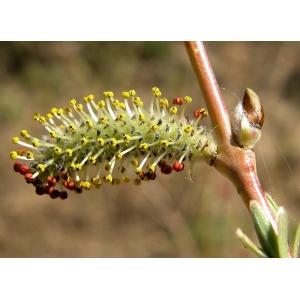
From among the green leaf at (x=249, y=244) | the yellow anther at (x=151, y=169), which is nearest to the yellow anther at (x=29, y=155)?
the yellow anther at (x=151, y=169)

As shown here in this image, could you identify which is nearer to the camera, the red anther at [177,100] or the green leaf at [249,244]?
the green leaf at [249,244]

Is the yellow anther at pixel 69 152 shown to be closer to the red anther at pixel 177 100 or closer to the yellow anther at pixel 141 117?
the yellow anther at pixel 141 117


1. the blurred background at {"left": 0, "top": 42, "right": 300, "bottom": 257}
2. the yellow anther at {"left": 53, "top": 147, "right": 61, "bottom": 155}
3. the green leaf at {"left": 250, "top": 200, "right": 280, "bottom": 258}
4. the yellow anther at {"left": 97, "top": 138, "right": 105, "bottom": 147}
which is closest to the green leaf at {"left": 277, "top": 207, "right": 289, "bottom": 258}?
the green leaf at {"left": 250, "top": 200, "right": 280, "bottom": 258}

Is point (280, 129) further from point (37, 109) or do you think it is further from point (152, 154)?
point (152, 154)

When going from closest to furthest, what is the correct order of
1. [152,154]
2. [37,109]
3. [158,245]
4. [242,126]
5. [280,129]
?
[242,126], [152,154], [158,245], [280,129], [37,109]

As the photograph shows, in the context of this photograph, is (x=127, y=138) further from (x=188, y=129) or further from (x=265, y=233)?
(x=265, y=233)

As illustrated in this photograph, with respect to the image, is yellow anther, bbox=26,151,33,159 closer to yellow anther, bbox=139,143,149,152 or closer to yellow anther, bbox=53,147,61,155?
yellow anther, bbox=53,147,61,155

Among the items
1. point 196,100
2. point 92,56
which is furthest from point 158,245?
point 92,56
